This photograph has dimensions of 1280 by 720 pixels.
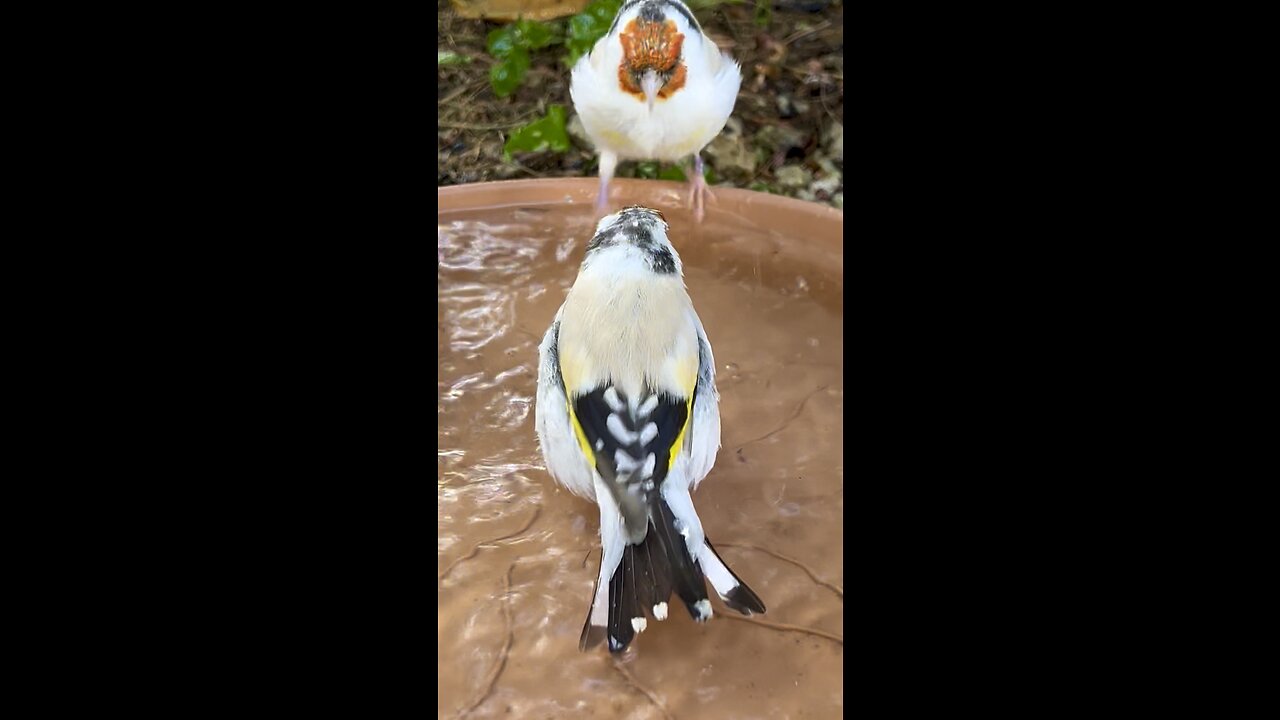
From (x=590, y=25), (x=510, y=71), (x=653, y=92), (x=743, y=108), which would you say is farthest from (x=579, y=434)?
(x=743, y=108)

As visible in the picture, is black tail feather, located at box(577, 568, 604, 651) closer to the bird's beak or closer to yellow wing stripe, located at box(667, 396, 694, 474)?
yellow wing stripe, located at box(667, 396, 694, 474)

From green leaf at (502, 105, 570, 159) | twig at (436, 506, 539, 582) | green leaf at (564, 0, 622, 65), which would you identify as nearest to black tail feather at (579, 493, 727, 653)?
twig at (436, 506, 539, 582)

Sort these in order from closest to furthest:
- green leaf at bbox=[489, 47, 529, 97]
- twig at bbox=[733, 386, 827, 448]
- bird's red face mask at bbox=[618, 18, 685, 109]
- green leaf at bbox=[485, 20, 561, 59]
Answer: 1. twig at bbox=[733, 386, 827, 448]
2. bird's red face mask at bbox=[618, 18, 685, 109]
3. green leaf at bbox=[489, 47, 529, 97]
4. green leaf at bbox=[485, 20, 561, 59]

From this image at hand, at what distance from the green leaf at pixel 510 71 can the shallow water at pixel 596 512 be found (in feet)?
5.59

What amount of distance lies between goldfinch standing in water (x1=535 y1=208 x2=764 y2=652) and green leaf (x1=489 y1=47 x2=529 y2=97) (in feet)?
9.43

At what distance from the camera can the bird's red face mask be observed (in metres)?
3.89

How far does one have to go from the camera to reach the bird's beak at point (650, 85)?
3902mm

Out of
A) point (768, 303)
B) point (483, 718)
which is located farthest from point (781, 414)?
point (483, 718)

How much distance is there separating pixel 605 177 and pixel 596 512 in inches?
73.9

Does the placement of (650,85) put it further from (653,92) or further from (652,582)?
(652,582)

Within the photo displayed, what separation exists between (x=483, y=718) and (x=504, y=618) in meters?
0.29

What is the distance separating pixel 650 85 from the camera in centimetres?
391

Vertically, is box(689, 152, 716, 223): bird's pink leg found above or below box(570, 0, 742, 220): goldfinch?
below

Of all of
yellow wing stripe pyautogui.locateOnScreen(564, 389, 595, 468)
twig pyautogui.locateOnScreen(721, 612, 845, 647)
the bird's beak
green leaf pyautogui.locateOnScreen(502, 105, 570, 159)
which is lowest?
twig pyautogui.locateOnScreen(721, 612, 845, 647)
